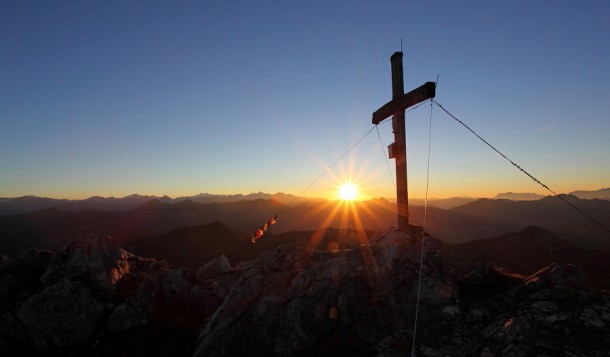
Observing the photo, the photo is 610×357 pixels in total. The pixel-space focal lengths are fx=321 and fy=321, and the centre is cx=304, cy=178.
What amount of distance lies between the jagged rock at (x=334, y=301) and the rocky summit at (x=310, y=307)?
0.05 m

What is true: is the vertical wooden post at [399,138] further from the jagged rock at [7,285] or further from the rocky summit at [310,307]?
the jagged rock at [7,285]

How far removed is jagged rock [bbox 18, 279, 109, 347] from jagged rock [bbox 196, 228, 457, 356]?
8.12 meters

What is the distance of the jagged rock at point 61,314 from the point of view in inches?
675

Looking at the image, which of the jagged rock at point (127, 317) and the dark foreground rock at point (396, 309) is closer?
the dark foreground rock at point (396, 309)

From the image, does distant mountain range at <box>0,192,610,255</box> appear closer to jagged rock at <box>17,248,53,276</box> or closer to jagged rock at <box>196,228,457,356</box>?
jagged rock at <box>17,248,53,276</box>

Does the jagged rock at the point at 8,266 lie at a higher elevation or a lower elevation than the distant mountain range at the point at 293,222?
higher

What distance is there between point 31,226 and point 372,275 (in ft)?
603

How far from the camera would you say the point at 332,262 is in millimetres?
14211

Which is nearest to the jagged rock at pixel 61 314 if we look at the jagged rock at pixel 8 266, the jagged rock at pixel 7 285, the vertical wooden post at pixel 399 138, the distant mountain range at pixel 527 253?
the jagged rock at pixel 7 285

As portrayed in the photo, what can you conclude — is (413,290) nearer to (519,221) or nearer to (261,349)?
(261,349)

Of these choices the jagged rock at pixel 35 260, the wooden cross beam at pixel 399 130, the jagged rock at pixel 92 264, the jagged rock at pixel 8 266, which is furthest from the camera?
the jagged rock at pixel 35 260

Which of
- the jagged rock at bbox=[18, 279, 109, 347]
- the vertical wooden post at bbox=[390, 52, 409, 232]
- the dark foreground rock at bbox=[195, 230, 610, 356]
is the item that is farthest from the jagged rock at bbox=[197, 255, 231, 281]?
the vertical wooden post at bbox=[390, 52, 409, 232]

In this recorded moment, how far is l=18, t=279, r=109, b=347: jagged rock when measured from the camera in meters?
17.1

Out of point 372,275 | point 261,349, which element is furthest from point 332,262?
point 261,349
